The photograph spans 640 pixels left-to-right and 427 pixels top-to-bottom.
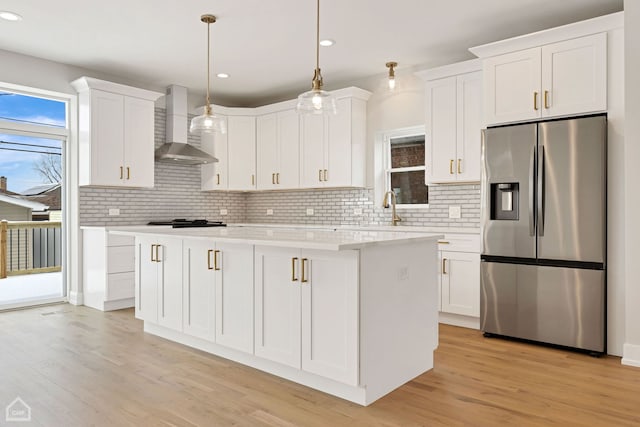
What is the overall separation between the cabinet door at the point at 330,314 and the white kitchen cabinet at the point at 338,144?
116 inches

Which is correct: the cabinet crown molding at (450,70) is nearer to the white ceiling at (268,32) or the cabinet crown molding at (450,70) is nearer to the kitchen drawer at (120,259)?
the white ceiling at (268,32)

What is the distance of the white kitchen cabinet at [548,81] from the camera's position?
3.59m

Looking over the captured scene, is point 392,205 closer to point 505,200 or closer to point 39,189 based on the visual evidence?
point 505,200

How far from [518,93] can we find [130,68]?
169 inches

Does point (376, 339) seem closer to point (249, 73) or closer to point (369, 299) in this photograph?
point (369, 299)

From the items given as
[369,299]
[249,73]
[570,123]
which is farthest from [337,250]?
[249,73]

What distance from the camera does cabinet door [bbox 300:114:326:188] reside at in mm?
5852

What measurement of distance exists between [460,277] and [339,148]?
7.20ft

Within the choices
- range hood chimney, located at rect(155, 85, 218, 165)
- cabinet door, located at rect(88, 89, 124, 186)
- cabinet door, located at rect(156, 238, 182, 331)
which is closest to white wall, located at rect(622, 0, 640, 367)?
cabinet door, located at rect(156, 238, 182, 331)

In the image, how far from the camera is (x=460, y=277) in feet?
14.5

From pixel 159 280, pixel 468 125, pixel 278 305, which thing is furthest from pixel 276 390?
pixel 468 125

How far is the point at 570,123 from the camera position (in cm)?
363

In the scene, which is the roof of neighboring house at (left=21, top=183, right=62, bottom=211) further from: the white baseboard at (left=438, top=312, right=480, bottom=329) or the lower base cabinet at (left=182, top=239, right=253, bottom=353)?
the white baseboard at (left=438, top=312, right=480, bottom=329)

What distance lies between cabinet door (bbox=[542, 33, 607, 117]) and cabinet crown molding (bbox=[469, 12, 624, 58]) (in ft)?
0.15
